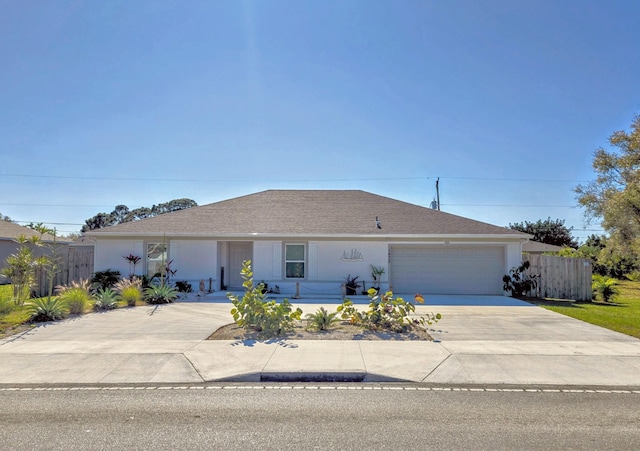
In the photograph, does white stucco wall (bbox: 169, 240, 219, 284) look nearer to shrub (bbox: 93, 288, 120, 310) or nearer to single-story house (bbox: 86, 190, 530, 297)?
single-story house (bbox: 86, 190, 530, 297)

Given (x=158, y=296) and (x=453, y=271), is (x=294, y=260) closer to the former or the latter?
(x=158, y=296)

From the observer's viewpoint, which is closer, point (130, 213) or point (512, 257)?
point (512, 257)

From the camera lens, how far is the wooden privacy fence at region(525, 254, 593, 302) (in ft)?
57.0

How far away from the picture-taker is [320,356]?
7.55 m

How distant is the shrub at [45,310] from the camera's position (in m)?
11.2

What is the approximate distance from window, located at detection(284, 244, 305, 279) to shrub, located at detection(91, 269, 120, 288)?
7.26 meters

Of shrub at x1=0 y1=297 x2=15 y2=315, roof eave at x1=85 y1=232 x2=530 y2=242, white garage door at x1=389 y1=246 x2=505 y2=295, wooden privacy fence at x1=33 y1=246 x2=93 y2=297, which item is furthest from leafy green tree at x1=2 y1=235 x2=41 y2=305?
white garage door at x1=389 y1=246 x2=505 y2=295

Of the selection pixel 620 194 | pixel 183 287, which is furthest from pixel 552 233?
pixel 183 287

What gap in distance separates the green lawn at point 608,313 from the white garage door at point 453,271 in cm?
263

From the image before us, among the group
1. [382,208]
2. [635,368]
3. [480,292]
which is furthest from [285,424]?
[382,208]

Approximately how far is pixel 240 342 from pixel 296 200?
45.4ft

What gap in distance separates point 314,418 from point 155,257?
15494 millimetres

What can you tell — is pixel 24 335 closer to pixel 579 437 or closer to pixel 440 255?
pixel 579 437

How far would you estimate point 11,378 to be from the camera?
257 inches
